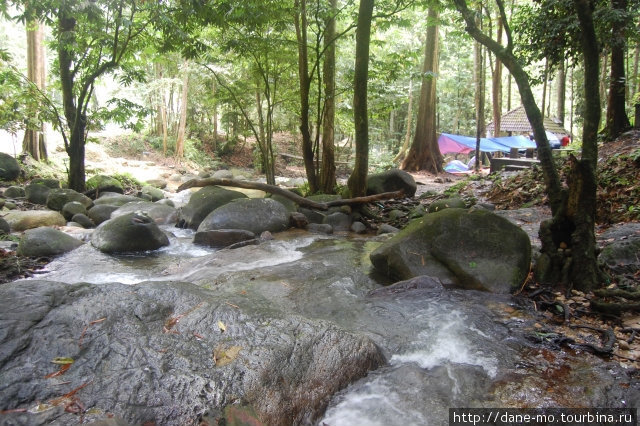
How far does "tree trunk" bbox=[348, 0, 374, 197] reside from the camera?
809 cm

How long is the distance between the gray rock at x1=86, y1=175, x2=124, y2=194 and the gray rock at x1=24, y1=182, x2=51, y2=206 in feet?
4.48

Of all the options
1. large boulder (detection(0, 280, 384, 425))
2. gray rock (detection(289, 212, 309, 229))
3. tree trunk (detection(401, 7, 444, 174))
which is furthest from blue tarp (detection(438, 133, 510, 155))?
large boulder (detection(0, 280, 384, 425))

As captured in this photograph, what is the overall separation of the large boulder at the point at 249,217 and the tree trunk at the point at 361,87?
1924 mm

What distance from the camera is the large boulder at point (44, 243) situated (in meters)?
5.88

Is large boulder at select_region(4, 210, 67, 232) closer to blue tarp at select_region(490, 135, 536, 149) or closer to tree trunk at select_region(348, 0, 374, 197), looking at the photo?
tree trunk at select_region(348, 0, 374, 197)

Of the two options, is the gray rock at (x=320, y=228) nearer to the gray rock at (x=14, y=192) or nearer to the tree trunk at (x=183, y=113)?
the gray rock at (x=14, y=192)

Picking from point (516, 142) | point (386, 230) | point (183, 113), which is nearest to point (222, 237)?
point (386, 230)

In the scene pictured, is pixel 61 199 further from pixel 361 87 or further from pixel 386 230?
pixel 386 230

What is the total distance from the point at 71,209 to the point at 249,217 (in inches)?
156

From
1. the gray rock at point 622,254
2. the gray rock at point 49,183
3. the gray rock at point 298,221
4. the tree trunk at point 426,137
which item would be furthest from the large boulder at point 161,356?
the tree trunk at point 426,137

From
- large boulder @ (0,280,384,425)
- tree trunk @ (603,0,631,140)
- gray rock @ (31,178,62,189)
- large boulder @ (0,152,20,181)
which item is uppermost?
tree trunk @ (603,0,631,140)

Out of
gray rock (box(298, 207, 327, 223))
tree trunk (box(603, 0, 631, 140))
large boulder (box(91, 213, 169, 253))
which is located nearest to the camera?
large boulder (box(91, 213, 169, 253))

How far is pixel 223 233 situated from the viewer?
6.89 metres

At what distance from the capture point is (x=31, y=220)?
750cm
